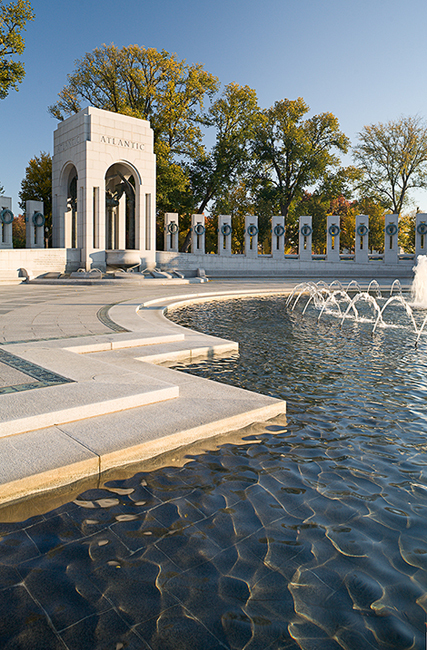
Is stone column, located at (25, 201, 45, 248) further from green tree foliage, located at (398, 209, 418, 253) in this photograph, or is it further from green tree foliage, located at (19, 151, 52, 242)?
green tree foliage, located at (398, 209, 418, 253)

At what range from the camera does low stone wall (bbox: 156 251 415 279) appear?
3334cm

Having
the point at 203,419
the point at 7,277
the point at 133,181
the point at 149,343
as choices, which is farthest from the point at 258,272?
the point at 203,419

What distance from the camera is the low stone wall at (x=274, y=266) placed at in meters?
33.3

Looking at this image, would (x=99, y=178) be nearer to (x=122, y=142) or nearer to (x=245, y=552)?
(x=122, y=142)

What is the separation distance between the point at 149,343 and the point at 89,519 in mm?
5151

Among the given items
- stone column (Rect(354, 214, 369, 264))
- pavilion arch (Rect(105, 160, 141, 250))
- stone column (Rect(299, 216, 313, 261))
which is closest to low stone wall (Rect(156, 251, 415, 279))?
stone column (Rect(299, 216, 313, 261))

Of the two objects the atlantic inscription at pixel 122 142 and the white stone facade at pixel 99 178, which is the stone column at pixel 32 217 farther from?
the atlantic inscription at pixel 122 142

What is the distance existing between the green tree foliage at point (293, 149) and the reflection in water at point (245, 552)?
Result: 46.0 metres

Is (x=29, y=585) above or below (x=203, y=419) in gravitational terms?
below

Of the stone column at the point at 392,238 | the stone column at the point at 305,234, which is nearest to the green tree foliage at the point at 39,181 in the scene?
the stone column at the point at 305,234

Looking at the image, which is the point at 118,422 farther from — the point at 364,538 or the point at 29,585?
the point at 364,538

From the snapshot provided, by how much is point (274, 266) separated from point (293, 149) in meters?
16.5

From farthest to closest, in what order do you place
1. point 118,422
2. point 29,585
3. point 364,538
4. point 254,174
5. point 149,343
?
point 254,174
point 149,343
point 118,422
point 364,538
point 29,585

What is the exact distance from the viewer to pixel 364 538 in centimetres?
284
